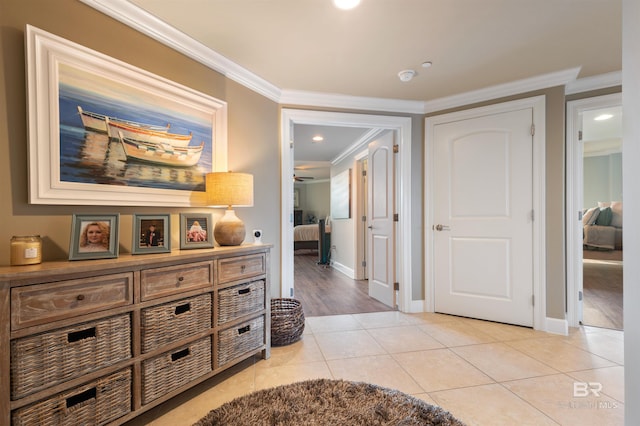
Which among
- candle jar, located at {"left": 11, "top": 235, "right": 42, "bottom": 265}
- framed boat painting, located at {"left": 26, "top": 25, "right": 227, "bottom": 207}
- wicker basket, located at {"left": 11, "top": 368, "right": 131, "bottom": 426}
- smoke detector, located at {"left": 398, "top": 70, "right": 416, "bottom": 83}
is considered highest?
smoke detector, located at {"left": 398, "top": 70, "right": 416, "bottom": 83}

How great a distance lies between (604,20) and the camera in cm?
178

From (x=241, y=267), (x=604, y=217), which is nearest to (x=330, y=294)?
(x=241, y=267)

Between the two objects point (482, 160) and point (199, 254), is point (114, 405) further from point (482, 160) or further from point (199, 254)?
point (482, 160)

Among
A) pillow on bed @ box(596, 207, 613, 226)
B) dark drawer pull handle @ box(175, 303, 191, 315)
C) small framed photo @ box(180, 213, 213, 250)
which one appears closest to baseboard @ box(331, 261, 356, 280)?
small framed photo @ box(180, 213, 213, 250)

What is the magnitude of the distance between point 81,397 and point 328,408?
1.10 metres

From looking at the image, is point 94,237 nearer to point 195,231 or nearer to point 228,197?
point 195,231

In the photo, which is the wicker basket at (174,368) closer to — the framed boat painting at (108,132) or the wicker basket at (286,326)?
the wicker basket at (286,326)

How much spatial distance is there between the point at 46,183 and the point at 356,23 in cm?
189

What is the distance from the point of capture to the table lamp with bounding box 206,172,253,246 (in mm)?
1917

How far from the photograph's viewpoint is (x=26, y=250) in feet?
3.90

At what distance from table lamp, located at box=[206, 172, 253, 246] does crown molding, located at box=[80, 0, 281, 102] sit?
857mm

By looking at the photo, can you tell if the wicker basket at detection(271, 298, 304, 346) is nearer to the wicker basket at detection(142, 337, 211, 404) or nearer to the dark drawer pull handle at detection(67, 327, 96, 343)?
the wicker basket at detection(142, 337, 211, 404)

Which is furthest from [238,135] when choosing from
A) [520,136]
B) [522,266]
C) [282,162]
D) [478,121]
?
[522,266]

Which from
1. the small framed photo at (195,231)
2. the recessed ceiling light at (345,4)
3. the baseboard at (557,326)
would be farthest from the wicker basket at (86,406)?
the baseboard at (557,326)
